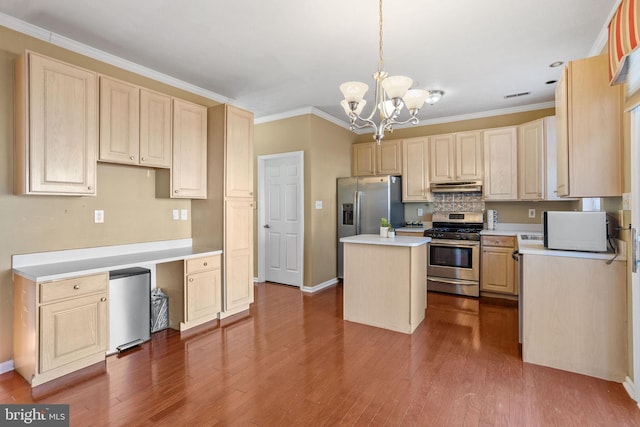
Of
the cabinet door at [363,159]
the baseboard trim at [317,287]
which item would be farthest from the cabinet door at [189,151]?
the cabinet door at [363,159]

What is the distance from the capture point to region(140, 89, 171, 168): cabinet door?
10.0ft

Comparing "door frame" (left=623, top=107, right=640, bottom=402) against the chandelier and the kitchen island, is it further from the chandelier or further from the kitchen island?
the kitchen island

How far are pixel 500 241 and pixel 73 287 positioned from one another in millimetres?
4767

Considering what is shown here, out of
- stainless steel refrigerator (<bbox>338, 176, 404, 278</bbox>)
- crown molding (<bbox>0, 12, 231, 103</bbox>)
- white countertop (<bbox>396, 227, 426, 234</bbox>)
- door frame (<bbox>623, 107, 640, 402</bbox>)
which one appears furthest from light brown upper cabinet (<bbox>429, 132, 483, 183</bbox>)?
crown molding (<bbox>0, 12, 231, 103</bbox>)

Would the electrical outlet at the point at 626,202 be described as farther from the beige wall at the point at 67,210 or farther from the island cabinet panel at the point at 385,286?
the beige wall at the point at 67,210

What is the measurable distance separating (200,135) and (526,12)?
3.23 meters

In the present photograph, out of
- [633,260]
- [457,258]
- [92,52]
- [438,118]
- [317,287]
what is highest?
[438,118]

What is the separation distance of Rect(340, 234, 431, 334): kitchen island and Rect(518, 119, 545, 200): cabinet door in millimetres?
2048

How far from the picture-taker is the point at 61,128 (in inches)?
97.9

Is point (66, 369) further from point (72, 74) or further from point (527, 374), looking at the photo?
point (527, 374)

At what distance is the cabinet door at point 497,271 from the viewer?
427 cm

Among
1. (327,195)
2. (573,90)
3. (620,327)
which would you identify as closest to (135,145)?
(327,195)

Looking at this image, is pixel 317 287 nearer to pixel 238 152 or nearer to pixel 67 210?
pixel 238 152

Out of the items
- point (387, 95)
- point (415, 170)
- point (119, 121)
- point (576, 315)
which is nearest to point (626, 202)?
point (576, 315)
